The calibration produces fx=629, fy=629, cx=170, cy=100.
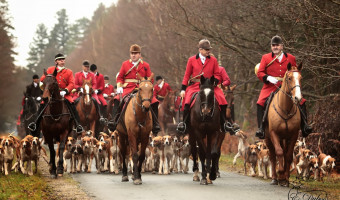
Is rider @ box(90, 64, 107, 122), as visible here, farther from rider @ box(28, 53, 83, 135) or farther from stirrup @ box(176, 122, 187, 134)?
stirrup @ box(176, 122, 187, 134)

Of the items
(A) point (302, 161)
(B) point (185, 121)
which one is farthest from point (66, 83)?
(A) point (302, 161)

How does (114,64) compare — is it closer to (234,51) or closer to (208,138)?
(234,51)

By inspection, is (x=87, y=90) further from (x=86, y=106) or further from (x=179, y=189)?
(x=179, y=189)

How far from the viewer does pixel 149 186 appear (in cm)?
1251

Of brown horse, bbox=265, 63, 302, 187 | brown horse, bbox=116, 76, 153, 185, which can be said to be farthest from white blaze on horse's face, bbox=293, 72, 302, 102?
brown horse, bbox=116, 76, 153, 185

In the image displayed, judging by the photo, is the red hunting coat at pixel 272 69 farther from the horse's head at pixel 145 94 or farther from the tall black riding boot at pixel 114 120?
the tall black riding boot at pixel 114 120

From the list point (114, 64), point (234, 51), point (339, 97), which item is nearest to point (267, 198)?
point (339, 97)

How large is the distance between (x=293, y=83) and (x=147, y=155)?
6127 mm

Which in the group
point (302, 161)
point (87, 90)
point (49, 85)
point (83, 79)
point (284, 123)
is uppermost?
point (83, 79)

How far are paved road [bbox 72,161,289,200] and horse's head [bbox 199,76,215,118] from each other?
1535mm

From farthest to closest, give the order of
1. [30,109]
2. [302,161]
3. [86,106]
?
[30,109] < [86,106] < [302,161]

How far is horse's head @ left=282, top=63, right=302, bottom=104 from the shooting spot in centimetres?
1171

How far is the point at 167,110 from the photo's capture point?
25.3 m

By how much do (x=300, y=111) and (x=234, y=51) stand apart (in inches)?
400
